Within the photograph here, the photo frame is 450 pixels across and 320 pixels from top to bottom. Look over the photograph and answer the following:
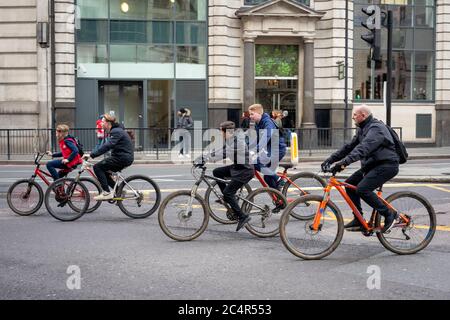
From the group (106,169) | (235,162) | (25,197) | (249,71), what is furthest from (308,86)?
(235,162)

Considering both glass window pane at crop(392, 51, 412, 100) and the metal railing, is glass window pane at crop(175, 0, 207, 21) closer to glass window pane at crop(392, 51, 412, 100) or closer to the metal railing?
the metal railing

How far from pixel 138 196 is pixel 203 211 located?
2178 millimetres

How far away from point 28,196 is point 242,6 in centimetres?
1867

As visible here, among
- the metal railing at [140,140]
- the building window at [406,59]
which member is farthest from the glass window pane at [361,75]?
the metal railing at [140,140]

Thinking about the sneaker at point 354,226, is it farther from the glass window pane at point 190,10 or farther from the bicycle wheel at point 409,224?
the glass window pane at point 190,10

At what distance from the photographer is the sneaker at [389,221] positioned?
759 centimetres

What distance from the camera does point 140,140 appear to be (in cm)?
2422

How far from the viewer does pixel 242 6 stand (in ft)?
90.4

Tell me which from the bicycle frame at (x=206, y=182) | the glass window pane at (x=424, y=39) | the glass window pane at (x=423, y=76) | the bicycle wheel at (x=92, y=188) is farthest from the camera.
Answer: the glass window pane at (x=423, y=76)

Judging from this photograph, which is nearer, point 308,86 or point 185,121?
point 185,121

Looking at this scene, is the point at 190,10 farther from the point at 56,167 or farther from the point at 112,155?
the point at 112,155

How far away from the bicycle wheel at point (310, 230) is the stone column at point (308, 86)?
20.5 m

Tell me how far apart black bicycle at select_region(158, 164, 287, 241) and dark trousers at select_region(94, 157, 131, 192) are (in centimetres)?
195

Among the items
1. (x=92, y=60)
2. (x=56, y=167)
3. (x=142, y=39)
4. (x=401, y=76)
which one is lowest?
(x=56, y=167)
